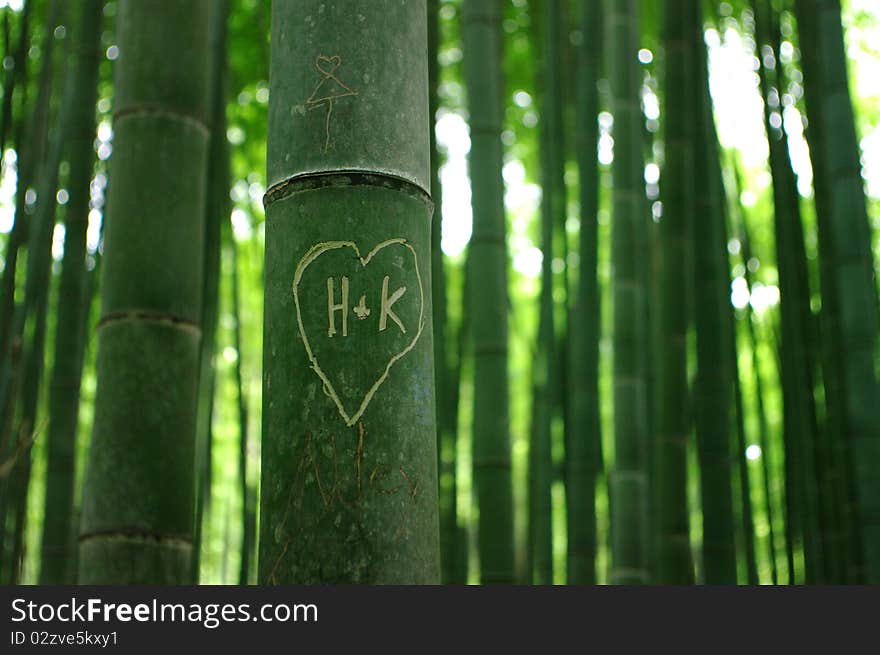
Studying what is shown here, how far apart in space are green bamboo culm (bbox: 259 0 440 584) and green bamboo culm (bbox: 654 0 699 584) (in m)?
1.85

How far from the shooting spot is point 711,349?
2668 millimetres

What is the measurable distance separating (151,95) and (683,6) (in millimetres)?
1861

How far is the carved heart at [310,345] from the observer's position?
34.9 inches

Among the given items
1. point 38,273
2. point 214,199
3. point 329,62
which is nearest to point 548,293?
point 214,199

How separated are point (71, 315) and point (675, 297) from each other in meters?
1.70

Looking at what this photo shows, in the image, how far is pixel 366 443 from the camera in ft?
2.90

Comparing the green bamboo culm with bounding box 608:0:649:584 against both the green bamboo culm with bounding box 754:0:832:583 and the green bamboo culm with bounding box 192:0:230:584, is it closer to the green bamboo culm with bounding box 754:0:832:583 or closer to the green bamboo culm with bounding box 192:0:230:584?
the green bamboo culm with bounding box 754:0:832:583

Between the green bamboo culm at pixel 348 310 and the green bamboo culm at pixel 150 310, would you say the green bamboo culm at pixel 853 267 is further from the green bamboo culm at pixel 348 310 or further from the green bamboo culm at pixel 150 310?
the green bamboo culm at pixel 348 310

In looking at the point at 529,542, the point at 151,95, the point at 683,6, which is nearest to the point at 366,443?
the point at 151,95

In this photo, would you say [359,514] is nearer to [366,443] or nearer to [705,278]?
[366,443]

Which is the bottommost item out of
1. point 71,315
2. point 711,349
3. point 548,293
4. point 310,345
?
point 310,345

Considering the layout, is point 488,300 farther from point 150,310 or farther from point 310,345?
point 310,345

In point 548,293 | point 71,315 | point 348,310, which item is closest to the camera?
point 348,310

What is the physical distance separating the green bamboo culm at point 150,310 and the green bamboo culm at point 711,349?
4.97 ft
